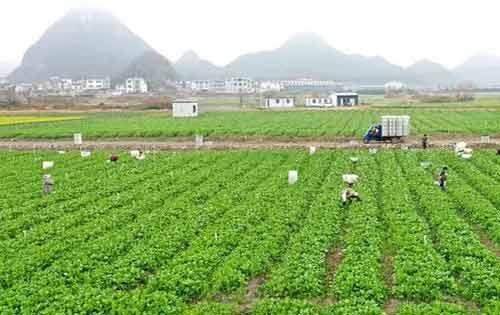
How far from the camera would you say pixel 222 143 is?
141 ft

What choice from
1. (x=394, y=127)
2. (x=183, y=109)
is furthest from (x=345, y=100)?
(x=394, y=127)

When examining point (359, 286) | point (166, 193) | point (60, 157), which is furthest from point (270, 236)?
point (60, 157)

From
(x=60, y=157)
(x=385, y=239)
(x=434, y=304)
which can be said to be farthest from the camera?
(x=60, y=157)

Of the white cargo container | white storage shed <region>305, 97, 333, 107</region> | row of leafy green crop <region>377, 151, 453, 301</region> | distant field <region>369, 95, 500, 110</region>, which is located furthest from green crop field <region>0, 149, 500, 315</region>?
white storage shed <region>305, 97, 333, 107</region>

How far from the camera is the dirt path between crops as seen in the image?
39750 mm

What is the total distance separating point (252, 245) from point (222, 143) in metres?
27.8

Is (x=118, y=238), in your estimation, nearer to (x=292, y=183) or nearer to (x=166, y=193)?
(x=166, y=193)

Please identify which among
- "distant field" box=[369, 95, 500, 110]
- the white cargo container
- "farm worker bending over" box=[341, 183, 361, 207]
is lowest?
"distant field" box=[369, 95, 500, 110]

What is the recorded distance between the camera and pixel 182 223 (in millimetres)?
18062

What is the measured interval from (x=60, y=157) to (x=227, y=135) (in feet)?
51.6

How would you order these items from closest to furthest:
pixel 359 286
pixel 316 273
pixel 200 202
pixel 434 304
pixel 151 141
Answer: pixel 434 304, pixel 359 286, pixel 316 273, pixel 200 202, pixel 151 141

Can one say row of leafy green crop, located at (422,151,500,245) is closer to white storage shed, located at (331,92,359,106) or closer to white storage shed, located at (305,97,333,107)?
white storage shed, located at (305,97,333,107)

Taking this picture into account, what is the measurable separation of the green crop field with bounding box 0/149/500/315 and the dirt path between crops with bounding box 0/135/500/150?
1285cm

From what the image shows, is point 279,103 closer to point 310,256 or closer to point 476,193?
point 476,193
